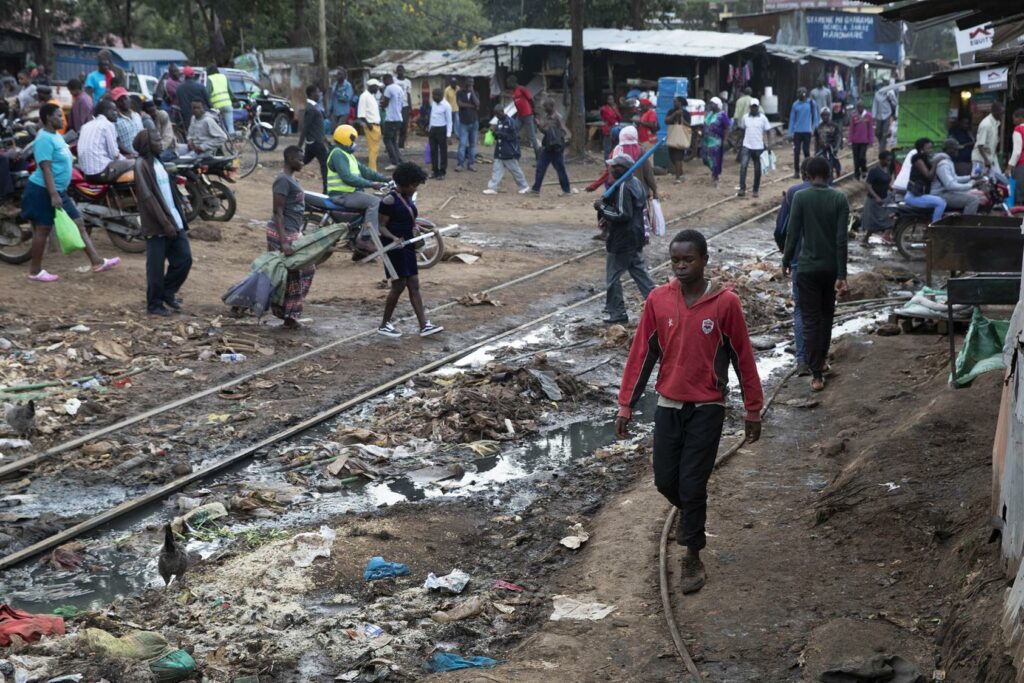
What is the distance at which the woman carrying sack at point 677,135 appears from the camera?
84.4 ft

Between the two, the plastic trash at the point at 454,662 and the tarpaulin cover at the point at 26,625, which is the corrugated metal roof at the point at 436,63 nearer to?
the tarpaulin cover at the point at 26,625

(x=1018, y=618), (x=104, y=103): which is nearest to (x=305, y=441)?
(x=1018, y=618)

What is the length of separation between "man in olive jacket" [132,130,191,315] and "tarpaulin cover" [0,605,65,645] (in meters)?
6.21

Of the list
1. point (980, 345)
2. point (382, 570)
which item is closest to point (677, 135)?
point (980, 345)

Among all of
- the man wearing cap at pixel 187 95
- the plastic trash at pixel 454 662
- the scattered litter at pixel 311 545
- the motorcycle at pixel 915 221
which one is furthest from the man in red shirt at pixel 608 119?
the plastic trash at pixel 454 662

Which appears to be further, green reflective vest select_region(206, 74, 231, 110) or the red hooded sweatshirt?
green reflective vest select_region(206, 74, 231, 110)

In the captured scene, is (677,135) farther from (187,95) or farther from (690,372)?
(690,372)

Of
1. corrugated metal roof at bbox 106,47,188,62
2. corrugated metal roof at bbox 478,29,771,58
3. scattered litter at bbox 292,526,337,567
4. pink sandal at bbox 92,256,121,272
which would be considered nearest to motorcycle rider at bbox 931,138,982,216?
pink sandal at bbox 92,256,121,272

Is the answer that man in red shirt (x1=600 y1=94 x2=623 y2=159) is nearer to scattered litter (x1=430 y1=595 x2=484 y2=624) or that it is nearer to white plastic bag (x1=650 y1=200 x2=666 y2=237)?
white plastic bag (x1=650 y1=200 x2=666 y2=237)

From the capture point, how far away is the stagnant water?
21.0 ft

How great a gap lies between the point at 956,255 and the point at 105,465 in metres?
6.18

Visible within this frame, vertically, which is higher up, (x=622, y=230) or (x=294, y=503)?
(x=622, y=230)

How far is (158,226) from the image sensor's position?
1145 centimetres

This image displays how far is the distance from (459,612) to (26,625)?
2082 millimetres
